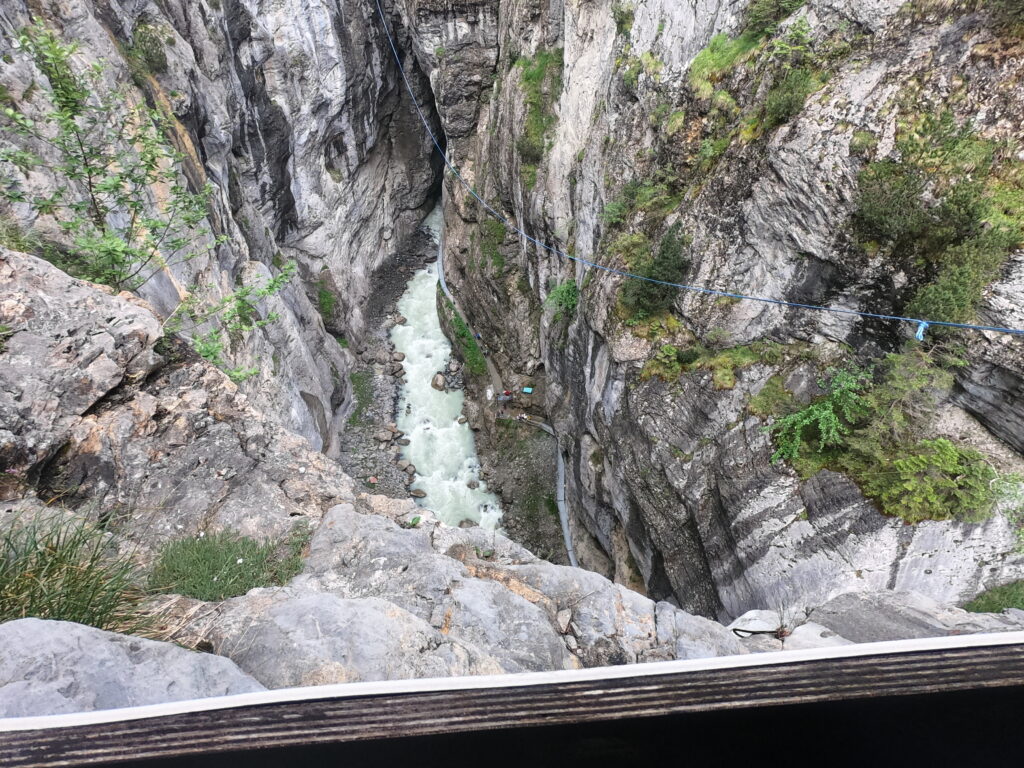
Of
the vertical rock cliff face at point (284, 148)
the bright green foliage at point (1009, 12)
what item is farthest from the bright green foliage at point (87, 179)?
the bright green foliage at point (1009, 12)

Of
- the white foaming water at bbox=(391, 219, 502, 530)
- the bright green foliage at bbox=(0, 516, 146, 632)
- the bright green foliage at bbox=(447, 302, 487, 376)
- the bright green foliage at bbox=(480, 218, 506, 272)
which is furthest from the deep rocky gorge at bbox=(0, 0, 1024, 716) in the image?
the bright green foliage at bbox=(447, 302, 487, 376)

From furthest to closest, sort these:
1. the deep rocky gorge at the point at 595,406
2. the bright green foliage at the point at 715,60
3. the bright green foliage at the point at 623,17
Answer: the bright green foliage at the point at 623,17 < the bright green foliage at the point at 715,60 < the deep rocky gorge at the point at 595,406

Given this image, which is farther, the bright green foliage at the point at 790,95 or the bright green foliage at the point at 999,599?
the bright green foliage at the point at 790,95

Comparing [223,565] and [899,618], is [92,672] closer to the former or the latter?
[223,565]

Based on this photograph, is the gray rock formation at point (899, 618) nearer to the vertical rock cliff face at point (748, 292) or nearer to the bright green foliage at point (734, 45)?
the vertical rock cliff face at point (748, 292)

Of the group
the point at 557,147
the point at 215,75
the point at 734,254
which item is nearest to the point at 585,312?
the point at 734,254

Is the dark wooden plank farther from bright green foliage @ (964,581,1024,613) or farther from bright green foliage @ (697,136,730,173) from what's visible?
bright green foliage @ (697,136,730,173)
